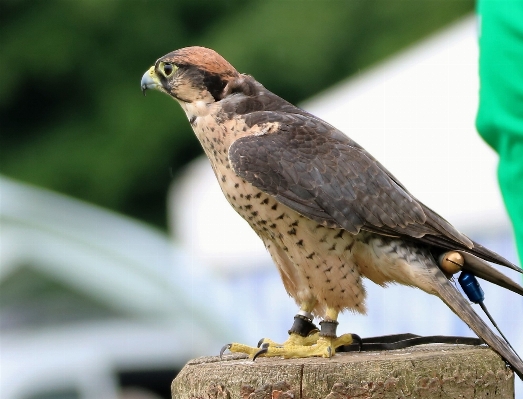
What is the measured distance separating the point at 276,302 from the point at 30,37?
841 cm

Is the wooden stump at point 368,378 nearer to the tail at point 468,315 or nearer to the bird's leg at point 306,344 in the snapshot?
the tail at point 468,315

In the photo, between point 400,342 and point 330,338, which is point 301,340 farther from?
point 400,342

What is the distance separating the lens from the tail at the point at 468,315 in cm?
252

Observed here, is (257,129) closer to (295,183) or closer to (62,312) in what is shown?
(295,183)

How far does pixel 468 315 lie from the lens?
267 cm

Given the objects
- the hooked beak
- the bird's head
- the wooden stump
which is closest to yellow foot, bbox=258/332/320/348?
the wooden stump

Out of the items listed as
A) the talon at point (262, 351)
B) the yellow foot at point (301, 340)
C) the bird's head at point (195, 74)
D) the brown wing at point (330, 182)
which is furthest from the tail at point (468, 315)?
the bird's head at point (195, 74)

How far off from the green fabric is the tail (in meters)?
0.91

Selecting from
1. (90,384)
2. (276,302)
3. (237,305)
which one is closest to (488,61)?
(276,302)

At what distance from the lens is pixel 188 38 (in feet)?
47.1

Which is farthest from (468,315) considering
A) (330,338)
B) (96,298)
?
(96,298)

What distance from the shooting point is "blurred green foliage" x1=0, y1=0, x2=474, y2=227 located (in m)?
13.3

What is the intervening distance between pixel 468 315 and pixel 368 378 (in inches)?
18.4

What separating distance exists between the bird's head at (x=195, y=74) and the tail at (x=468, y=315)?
0.89 meters
